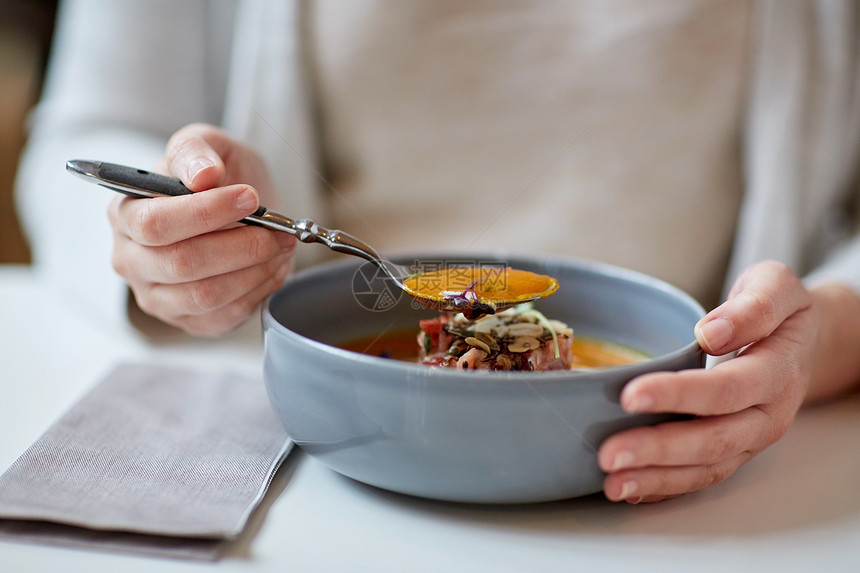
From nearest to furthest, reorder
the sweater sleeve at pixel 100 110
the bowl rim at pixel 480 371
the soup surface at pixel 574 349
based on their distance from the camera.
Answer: the bowl rim at pixel 480 371 < the soup surface at pixel 574 349 < the sweater sleeve at pixel 100 110

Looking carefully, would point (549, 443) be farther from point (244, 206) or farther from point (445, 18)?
point (445, 18)

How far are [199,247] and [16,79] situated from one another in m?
1.72

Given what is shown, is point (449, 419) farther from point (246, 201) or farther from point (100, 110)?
point (100, 110)

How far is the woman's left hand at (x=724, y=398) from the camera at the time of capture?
472 millimetres

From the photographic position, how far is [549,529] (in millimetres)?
507

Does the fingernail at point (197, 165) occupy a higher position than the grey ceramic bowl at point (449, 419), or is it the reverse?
the fingernail at point (197, 165)

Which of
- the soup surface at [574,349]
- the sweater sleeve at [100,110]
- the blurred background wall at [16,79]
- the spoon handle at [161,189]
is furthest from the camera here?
the blurred background wall at [16,79]

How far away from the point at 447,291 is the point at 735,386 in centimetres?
26

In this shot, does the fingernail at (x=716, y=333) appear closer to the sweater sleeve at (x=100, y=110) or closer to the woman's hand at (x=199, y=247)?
the woman's hand at (x=199, y=247)

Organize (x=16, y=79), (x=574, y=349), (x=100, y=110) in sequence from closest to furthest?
(x=574, y=349) → (x=100, y=110) → (x=16, y=79)

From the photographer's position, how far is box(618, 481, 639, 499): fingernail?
486mm

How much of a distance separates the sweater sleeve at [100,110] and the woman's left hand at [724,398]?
2.40 ft

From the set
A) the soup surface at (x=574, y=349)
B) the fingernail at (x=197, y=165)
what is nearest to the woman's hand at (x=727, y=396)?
the soup surface at (x=574, y=349)

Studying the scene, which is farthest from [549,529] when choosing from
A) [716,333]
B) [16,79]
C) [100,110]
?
[16,79]
